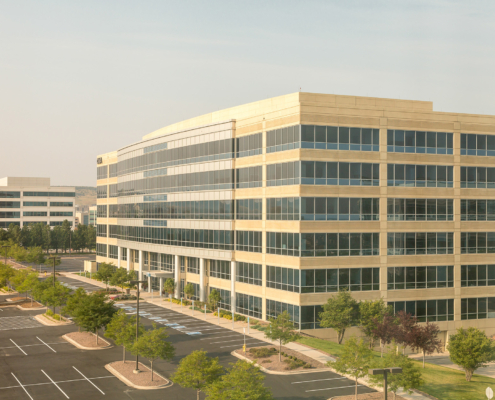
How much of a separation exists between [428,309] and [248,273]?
65.3 ft

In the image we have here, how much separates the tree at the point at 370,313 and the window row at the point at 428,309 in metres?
3.71

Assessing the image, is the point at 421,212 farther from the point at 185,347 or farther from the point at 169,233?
the point at 169,233

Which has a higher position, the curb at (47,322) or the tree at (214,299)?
the tree at (214,299)

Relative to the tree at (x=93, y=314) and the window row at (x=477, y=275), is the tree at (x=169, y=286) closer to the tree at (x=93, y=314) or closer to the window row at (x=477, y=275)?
the tree at (x=93, y=314)

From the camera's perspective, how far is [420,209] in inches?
2274

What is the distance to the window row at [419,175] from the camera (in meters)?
56.7

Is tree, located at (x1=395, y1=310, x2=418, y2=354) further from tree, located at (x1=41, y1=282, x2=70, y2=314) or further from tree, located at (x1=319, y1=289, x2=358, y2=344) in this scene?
tree, located at (x1=41, y1=282, x2=70, y2=314)

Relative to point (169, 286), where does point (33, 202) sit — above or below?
above

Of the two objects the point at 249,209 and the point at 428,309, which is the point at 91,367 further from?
the point at 428,309

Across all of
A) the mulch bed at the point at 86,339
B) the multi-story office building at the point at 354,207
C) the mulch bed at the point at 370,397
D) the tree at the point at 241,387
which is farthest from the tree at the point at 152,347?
the multi-story office building at the point at 354,207

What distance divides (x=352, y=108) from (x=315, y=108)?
13.1 feet

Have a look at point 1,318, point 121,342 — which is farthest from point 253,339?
point 1,318

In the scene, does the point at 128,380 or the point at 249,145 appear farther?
the point at 249,145

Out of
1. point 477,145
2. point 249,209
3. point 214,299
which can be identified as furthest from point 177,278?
point 477,145
